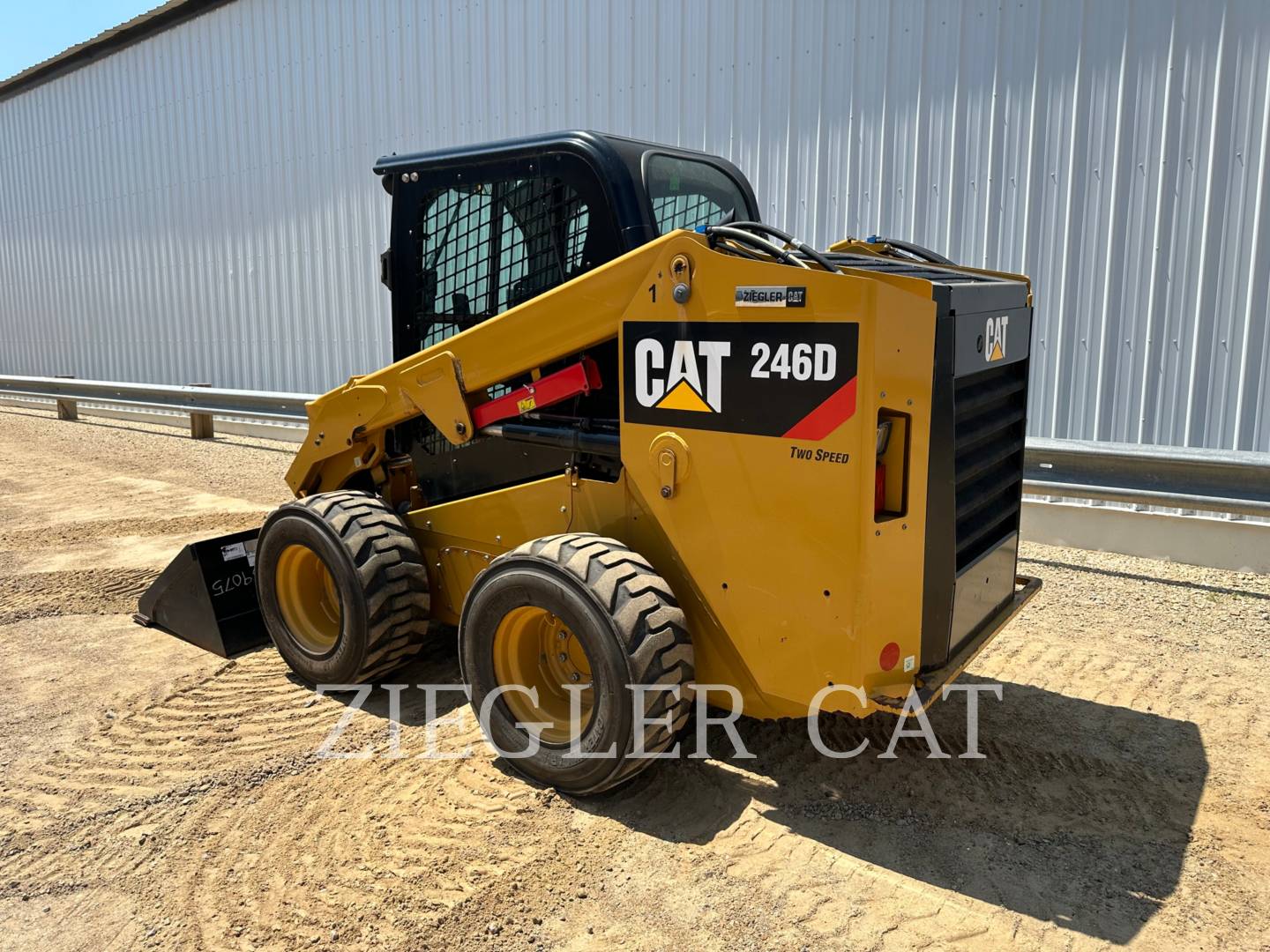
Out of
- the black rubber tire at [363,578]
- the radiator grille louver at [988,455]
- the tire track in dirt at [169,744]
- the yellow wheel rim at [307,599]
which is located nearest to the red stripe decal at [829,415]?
the radiator grille louver at [988,455]

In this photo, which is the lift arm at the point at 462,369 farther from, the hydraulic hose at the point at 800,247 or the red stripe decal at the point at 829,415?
the red stripe decal at the point at 829,415

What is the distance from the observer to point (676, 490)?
3385 mm

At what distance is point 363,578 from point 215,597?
48.1 inches

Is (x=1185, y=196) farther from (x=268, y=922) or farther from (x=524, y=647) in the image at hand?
(x=268, y=922)

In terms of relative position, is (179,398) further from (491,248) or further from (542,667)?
(542,667)

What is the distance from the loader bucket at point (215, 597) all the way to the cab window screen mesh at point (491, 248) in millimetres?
1566

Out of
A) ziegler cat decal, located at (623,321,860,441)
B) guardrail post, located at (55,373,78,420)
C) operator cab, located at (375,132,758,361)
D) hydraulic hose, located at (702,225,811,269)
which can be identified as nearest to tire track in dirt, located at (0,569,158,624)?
operator cab, located at (375,132,758,361)

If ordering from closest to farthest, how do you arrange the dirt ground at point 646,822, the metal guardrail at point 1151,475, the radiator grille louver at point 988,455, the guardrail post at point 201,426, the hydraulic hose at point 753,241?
the dirt ground at point 646,822
the hydraulic hose at point 753,241
the radiator grille louver at point 988,455
the metal guardrail at point 1151,475
the guardrail post at point 201,426

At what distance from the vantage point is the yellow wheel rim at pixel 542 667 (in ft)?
11.9

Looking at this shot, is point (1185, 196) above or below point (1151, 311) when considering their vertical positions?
above

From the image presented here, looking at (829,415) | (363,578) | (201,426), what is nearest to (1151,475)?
(829,415)

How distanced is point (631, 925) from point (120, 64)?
15.4m

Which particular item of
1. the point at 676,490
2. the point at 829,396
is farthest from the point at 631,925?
the point at 829,396

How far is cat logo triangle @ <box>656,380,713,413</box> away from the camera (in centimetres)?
329
